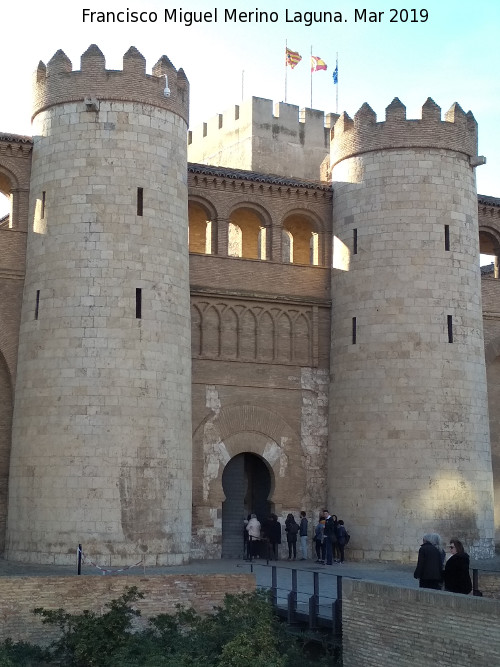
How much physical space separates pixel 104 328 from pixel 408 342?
7.49m

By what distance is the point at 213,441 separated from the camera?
26.5 meters

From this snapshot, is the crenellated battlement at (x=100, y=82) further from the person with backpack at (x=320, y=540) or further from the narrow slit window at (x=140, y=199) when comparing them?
the person with backpack at (x=320, y=540)

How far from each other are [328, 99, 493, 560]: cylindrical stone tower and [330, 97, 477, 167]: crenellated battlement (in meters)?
0.03

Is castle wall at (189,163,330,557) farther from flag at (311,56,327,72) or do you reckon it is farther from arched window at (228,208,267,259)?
flag at (311,56,327,72)

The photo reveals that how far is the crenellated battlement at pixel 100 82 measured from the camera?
81.6 ft

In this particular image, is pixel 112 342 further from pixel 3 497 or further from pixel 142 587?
pixel 142 587

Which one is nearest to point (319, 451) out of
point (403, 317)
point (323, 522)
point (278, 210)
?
point (323, 522)

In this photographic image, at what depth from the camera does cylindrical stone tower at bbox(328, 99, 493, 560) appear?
26141 mm

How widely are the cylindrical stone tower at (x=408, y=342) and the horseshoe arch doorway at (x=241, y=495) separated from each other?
1.66 meters

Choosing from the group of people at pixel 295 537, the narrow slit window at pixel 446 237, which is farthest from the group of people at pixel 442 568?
the narrow slit window at pixel 446 237

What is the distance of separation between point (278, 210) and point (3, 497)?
32.6ft

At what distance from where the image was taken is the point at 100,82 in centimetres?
2488

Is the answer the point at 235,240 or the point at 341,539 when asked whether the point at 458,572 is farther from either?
the point at 235,240

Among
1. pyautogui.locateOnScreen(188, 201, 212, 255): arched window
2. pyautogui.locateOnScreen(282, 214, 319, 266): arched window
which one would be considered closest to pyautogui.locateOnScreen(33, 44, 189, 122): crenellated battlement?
pyautogui.locateOnScreen(188, 201, 212, 255): arched window
